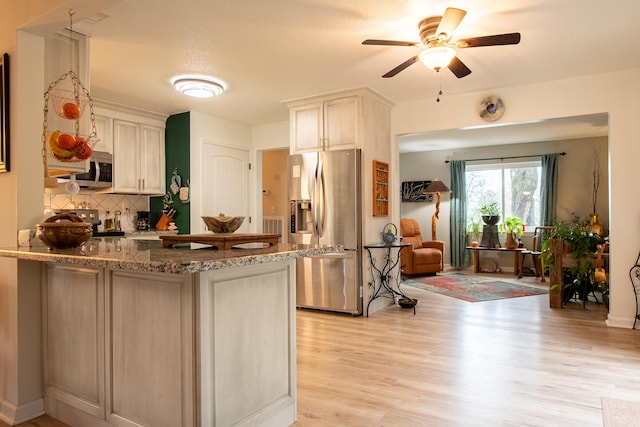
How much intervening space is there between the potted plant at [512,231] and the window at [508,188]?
0.35 m

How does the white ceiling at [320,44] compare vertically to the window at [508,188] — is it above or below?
above

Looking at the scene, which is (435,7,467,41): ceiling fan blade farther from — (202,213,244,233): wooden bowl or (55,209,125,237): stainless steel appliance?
(55,209,125,237): stainless steel appliance

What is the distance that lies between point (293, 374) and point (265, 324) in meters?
0.38

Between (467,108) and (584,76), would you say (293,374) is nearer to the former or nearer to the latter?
(467,108)

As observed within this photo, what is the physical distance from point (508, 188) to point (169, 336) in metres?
7.76

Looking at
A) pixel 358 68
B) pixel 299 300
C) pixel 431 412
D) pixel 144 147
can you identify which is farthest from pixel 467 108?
pixel 144 147

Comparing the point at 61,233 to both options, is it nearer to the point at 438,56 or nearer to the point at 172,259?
the point at 172,259

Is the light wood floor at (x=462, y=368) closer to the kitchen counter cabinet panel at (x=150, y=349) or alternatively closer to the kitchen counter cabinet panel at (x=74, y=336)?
the kitchen counter cabinet panel at (x=74, y=336)

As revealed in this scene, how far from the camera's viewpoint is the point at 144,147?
5.51m

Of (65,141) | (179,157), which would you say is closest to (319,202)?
(179,157)

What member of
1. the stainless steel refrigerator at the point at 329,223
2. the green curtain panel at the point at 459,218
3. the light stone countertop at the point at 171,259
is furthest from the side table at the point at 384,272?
the green curtain panel at the point at 459,218

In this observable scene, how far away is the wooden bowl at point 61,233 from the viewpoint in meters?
2.15

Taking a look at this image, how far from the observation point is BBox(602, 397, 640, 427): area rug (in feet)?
7.23

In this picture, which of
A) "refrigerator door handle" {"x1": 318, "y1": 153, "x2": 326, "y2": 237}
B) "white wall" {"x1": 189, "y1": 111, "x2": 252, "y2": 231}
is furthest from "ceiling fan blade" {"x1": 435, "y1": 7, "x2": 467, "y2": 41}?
"white wall" {"x1": 189, "y1": 111, "x2": 252, "y2": 231}
